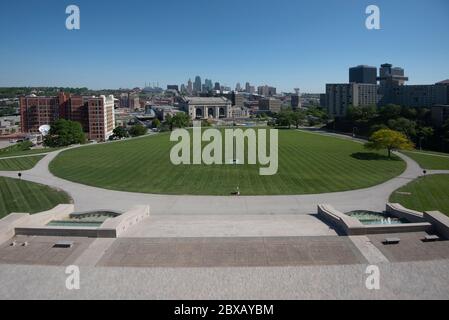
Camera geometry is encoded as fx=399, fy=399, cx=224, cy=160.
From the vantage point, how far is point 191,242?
17.5 metres

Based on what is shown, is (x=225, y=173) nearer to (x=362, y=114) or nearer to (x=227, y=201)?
(x=227, y=201)

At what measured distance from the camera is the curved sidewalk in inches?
1107

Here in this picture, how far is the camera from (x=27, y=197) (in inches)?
1266

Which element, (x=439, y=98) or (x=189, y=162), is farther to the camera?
(x=439, y=98)

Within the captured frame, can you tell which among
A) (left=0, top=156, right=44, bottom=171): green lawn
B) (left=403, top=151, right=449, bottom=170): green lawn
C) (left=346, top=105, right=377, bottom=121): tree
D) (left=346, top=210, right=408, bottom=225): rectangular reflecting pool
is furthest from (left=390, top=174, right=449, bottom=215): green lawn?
(left=346, top=105, right=377, bottom=121): tree

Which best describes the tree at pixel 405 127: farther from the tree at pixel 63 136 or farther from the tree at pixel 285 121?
the tree at pixel 63 136

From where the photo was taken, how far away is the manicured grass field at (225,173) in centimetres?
3500

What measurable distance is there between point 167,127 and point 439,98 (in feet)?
260

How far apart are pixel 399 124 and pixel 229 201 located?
61.0 metres

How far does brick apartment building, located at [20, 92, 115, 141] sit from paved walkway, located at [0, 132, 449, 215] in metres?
78.8

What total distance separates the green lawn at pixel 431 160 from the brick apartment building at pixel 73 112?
81.6 metres
